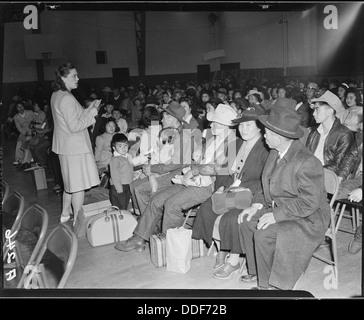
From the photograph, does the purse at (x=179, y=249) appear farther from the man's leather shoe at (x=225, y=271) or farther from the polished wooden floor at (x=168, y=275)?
the man's leather shoe at (x=225, y=271)

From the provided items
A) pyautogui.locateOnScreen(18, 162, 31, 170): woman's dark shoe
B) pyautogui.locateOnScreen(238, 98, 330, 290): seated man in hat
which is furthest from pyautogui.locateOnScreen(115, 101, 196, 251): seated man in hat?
pyautogui.locateOnScreen(18, 162, 31, 170): woman's dark shoe

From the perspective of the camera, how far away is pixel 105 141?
5730 millimetres

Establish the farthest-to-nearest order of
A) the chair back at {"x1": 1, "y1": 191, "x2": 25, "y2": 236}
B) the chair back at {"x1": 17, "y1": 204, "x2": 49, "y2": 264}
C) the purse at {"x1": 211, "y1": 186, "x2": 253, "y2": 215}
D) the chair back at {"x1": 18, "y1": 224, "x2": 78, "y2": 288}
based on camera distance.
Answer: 1. the purse at {"x1": 211, "y1": 186, "x2": 253, "y2": 215}
2. the chair back at {"x1": 1, "y1": 191, "x2": 25, "y2": 236}
3. the chair back at {"x1": 17, "y1": 204, "x2": 49, "y2": 264}
4. the chair back at {"x1": 18, "y1": 224, "x2": 78, "y2": 288}

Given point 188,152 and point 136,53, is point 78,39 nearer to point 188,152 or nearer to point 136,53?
point 136,53

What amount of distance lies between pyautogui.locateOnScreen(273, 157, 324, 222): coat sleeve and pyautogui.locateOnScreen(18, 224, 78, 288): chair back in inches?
59.2

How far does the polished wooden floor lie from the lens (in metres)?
3.28

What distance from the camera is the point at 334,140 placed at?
3.88 metres

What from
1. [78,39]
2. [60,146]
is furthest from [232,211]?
[78,39]

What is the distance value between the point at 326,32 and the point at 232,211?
1.71 m

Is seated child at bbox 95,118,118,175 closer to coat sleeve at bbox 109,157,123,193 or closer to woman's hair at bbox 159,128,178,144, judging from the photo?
coat sleeve at bbox 109,157,123,193

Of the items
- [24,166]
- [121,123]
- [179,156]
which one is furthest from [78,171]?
[24,166]

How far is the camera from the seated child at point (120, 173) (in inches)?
185

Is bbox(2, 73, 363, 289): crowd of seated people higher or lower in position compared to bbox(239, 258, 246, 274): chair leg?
higher

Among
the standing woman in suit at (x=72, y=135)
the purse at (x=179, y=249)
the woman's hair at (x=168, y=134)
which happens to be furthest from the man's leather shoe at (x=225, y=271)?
the standing woman in suit at (x=72, y=135)
